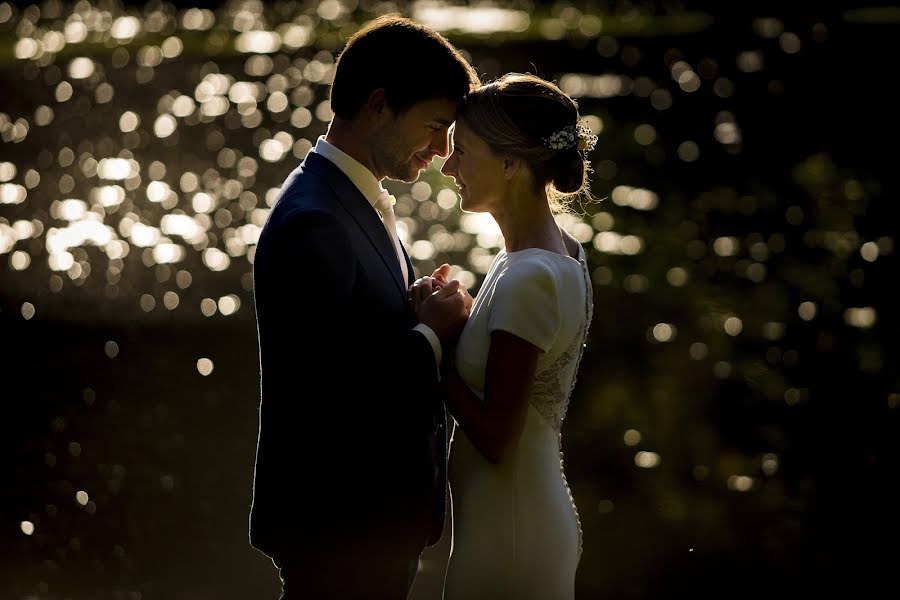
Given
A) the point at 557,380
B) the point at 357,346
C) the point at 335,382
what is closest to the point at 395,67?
the point at 357,346

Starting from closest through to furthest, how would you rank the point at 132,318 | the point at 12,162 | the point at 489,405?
the point at 489,405 < the point at 132,318 < the point at 12,162

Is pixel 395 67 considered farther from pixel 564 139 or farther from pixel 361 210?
pixel 564 139

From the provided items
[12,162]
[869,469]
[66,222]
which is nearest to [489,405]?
[869,469]

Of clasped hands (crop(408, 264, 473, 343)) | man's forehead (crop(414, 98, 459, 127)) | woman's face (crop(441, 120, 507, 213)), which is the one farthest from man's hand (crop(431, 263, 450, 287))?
man's forehead (crop(414, 98, 459, 127))

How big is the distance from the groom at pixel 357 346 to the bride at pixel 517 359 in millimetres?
112

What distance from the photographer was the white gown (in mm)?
4199

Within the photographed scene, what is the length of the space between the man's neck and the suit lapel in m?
0.10

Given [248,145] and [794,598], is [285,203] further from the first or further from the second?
[248,145]

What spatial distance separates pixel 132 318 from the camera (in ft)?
45.2

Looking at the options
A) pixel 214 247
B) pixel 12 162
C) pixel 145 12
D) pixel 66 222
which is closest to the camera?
pixel 214 247

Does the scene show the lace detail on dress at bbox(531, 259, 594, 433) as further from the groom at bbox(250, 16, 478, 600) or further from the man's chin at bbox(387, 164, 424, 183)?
the man's chin at bbox(387, 164, 424, 183)

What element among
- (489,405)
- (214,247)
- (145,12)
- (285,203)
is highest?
(285,203)

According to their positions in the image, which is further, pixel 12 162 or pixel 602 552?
pixel 12 162

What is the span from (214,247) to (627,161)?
692 cm
